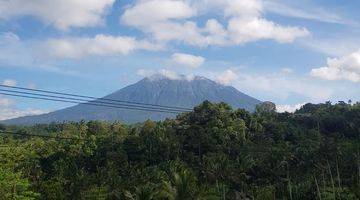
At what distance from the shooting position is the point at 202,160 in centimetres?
6788

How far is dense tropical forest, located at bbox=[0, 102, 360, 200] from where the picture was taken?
1967 inches

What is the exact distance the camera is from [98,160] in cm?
7144

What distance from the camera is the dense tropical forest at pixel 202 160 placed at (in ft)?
164

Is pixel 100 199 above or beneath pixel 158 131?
beneath

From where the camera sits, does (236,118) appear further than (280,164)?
Yes

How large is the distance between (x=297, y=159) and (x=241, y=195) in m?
13.9

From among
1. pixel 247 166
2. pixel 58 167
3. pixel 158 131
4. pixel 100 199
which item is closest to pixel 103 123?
pixel 158 131

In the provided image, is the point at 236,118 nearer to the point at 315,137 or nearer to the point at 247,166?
the point at 315,137

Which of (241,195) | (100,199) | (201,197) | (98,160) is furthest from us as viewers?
(98,160)

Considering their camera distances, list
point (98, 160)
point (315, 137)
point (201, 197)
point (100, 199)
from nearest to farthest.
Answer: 1. point (201, 197)
2. point (100, 199)
3. point (98, 160)
4. point (315, 137)

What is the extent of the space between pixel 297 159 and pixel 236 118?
1718 centimetres

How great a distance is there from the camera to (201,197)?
44562 mm

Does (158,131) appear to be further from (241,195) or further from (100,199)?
(100,199)

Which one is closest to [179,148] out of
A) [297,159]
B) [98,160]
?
[98,160]
